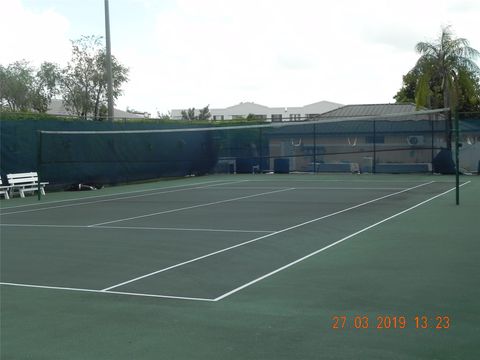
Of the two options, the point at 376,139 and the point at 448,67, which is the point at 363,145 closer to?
the point at 376,139

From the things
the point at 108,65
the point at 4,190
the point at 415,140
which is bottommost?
the point at 4,190

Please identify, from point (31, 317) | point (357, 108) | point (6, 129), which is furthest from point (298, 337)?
point (357, 108)

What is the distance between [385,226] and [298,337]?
688cm

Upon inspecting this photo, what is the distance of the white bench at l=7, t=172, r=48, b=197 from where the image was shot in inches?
798

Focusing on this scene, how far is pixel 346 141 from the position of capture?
A: 3152cm

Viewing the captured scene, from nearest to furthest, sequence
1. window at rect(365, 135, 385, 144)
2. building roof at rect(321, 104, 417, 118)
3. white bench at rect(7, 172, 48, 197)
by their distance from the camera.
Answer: white bench at rect(7, 172, 48, 197), window at rect(365, 135, 385, 144), building roof at rect(321, 104, 417, 118)
